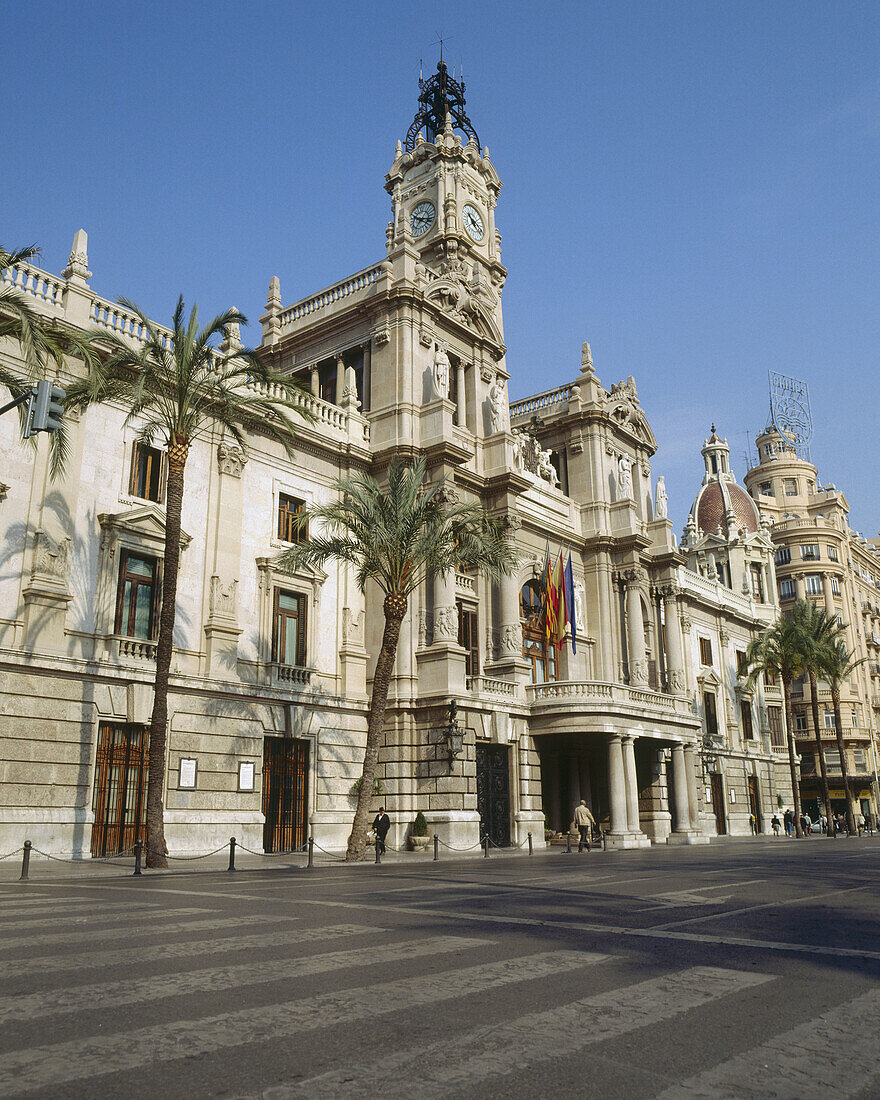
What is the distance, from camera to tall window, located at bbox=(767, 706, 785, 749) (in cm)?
6554

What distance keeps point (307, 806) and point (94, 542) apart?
11.0m

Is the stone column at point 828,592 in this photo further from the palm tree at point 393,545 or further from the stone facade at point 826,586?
the palm tree at point 393,545

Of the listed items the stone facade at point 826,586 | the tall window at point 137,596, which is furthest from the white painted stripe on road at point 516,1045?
the stone facade at point 826,586

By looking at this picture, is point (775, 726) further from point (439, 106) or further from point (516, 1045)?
point (516, 1045)

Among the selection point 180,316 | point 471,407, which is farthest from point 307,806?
point 471,407

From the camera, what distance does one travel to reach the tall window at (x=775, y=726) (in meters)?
65.5

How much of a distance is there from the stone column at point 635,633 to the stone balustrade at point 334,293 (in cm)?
1868

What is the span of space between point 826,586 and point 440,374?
62.9m

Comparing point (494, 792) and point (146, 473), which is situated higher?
point (146, 473)

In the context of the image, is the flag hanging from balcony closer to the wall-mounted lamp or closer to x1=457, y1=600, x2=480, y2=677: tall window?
x1=457, y1=600, x2=480, y2=677: tall window

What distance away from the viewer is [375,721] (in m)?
27.2

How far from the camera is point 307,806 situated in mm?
30469

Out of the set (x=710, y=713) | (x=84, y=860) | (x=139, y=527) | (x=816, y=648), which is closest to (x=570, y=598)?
(x=139, y=527)

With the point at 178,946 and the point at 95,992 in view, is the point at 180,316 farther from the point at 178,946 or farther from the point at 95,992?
the point at 95,992
